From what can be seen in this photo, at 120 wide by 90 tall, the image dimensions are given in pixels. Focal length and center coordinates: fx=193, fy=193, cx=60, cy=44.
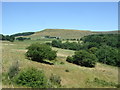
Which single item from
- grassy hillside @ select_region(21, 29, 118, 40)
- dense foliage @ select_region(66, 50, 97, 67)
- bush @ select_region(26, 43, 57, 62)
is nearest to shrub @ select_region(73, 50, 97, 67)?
dense foliage @ select_region(66, 50, 97, 67)

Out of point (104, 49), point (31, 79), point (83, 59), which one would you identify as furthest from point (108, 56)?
point (31, 79)

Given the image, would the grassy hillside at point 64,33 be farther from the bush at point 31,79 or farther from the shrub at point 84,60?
the bush at point 31,79

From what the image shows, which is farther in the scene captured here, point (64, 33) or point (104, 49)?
point (64, 33)

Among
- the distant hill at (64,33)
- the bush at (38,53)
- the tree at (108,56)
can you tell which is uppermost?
the distant hill at (64,33)

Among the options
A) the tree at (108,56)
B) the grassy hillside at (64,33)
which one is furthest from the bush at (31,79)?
the grassy hillside at (64,33)

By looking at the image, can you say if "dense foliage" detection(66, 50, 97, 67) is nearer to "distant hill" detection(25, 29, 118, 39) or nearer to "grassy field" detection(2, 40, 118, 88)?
"grassy field" detection(2, 40, 118, 88)

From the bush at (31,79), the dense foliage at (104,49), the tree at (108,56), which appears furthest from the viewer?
the dense foliage at (104,49)

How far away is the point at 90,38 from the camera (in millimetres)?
108750

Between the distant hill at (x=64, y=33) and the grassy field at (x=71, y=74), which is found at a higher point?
the distant hill at (x=64, y=33)

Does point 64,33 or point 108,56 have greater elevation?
point 64,33

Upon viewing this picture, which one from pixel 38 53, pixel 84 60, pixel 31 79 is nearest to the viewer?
pixel 31 79

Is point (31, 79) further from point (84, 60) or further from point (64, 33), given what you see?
point (64, 33)

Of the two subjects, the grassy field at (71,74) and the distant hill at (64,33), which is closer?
the grassy field at (71,74)

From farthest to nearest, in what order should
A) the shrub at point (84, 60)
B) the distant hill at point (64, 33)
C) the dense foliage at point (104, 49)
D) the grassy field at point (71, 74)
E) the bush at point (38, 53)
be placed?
the distant hill at point (64, 33), the dense foliage at point (104, 49), the shrub at point (84, 60), the bush at point (38, 53), the grassy field at point (71, 74)
